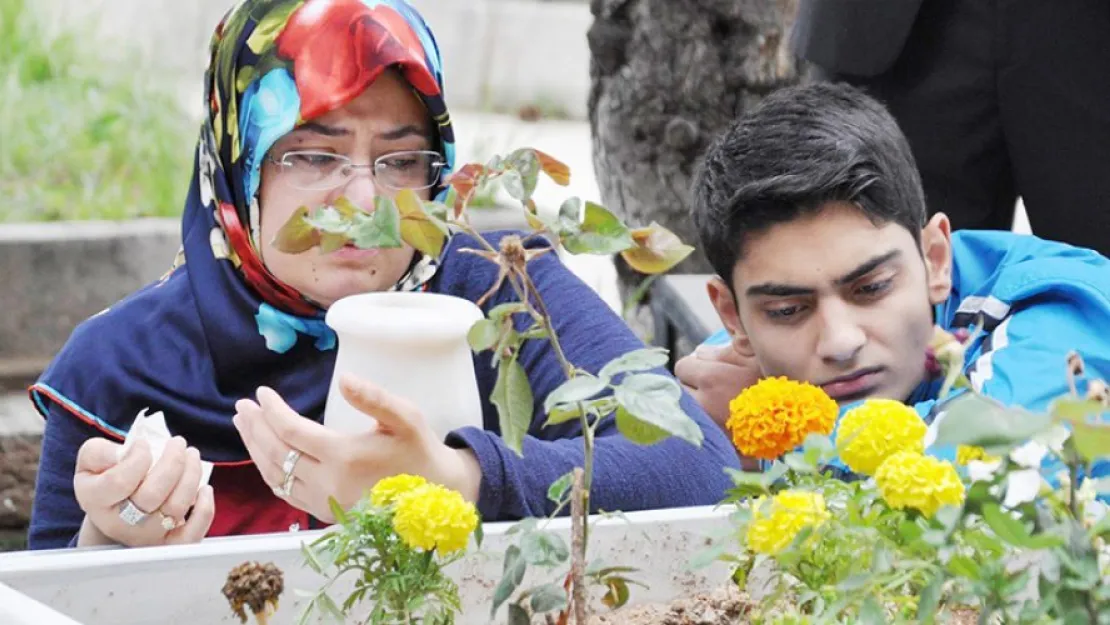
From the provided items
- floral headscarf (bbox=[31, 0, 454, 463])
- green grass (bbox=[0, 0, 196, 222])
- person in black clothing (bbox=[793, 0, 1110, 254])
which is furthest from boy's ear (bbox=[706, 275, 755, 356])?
green grass (bbox=[0, 0, 196, 222])

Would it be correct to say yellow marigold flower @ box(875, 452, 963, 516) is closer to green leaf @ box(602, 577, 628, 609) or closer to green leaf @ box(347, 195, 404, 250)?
green leaf @ box(602, 577, 628, 609)

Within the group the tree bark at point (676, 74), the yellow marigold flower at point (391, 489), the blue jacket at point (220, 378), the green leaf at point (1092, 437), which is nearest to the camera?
the green leaf at point (1092, 437)

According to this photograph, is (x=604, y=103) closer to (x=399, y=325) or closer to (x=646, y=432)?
(x=399, y=325)

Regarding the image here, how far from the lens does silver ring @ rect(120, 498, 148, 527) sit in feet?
5.22

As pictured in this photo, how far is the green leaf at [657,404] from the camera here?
1046mm

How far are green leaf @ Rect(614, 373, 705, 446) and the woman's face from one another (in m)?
0.92

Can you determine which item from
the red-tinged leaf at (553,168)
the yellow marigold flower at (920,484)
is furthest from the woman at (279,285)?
the yellow marigold flower at (920,484)

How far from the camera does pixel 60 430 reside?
209 centimetres

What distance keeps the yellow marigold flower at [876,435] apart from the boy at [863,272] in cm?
95

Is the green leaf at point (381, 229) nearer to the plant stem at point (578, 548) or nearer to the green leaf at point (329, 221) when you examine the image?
the green leaf at point (329, 221)

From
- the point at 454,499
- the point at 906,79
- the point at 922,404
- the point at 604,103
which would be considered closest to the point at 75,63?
the point at 604,103

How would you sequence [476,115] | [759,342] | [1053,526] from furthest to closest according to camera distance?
1. [476,115]
2. [759,342]
3. [1053,526]

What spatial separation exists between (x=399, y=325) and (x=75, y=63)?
4.84m

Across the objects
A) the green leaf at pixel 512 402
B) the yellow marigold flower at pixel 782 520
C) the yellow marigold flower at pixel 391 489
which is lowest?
the yellow marigold flower at pixel 391 489
